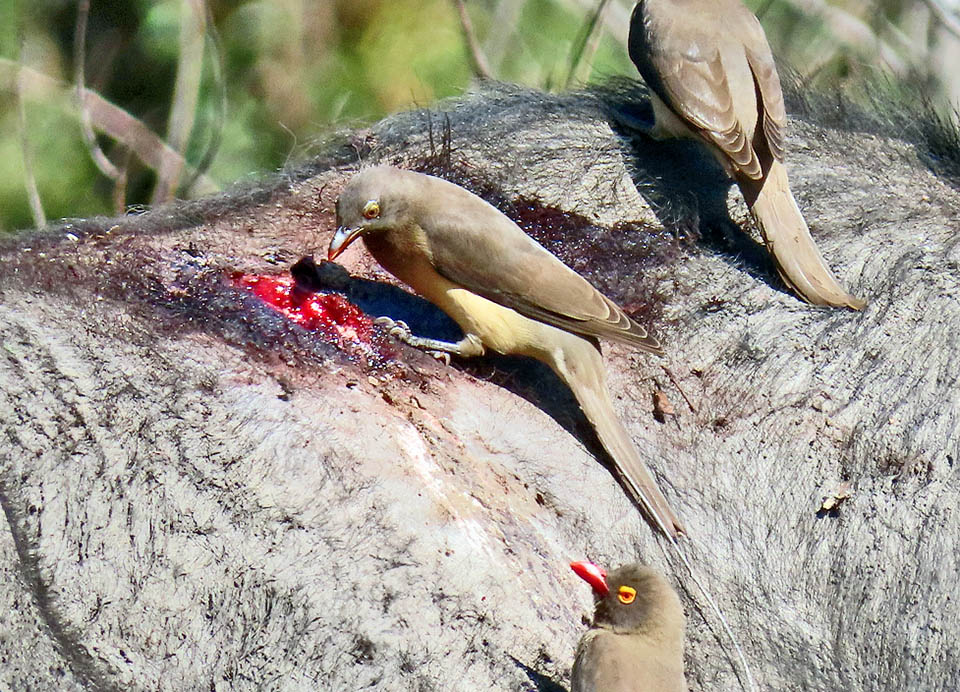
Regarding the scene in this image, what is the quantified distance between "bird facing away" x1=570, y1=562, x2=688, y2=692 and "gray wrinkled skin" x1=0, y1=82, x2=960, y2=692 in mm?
120

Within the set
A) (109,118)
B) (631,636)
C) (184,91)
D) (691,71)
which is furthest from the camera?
(109,118)

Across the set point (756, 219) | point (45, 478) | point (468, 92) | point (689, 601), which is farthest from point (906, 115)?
point (45, 478)

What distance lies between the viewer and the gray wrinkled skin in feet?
12.0

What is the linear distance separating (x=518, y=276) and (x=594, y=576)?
120 centimetres

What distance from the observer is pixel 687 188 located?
223 inches

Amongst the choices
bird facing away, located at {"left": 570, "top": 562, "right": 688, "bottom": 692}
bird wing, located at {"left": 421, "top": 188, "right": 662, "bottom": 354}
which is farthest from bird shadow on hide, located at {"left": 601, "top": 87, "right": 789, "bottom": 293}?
bird facing away, located at {"left": 570, "top": 562, "right": 688, "bottom": 692}

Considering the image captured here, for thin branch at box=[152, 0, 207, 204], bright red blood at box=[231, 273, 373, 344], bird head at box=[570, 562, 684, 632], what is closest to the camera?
bird head at box=[570, 562, 684, 632]

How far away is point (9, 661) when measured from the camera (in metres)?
3.58

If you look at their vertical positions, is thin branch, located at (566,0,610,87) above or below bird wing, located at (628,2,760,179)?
below

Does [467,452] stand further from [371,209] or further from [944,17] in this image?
[944,17]

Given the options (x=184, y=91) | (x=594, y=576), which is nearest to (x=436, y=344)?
(x=594, y=576)

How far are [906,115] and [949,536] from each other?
257 centimetres

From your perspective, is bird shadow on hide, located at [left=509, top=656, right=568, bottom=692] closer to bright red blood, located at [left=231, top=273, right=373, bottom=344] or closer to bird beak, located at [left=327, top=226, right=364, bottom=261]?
bright red blood, located at [left=231, top=273, right=373, bottom=344]

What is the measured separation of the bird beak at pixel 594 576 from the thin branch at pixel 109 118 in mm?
5600
